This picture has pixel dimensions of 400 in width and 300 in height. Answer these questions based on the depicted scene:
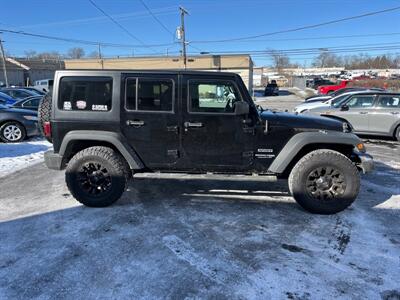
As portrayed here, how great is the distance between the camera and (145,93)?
4.81m

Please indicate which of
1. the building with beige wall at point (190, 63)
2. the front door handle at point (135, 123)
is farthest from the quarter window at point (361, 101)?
the building with beige wall at point (190, 63)

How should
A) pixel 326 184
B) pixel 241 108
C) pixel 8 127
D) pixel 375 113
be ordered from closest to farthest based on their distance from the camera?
pixel 241 108, pixel 326 184, pixel 8 127, pixel 375 113

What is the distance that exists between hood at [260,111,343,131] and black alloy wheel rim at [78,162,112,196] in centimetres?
244

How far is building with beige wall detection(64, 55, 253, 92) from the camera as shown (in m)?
42.1

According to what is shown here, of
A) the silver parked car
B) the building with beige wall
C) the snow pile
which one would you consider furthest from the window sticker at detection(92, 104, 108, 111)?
the building with beige wall

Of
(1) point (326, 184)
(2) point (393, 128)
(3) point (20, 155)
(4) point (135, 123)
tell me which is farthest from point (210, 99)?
(2) point (393, 128)

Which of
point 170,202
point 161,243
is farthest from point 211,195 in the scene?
point 161,243

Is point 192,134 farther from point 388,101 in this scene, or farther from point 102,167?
point 388,101

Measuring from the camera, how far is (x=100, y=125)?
485 cm

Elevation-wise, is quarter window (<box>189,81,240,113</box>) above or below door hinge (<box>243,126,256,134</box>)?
above

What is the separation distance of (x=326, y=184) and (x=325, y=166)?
27 centimetres

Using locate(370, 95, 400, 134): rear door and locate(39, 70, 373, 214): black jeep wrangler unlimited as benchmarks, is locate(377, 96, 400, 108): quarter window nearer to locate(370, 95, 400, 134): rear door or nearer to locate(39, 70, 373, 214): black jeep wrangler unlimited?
locate(370, 95, 400, 134): rear door

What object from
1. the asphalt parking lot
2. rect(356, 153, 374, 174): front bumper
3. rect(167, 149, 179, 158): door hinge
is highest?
rect(167, 149, 179, 158): door hinge

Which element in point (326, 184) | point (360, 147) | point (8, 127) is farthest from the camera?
point (8, 127)
